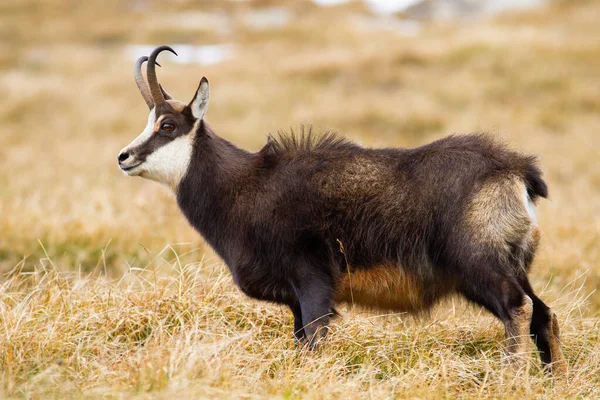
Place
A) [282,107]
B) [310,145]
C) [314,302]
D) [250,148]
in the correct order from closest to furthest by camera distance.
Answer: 1. [314,302]
2. [310,145]
3. [250,148]
4. [282,107]

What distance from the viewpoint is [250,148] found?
582 inches

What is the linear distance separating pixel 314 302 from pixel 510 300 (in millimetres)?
1137

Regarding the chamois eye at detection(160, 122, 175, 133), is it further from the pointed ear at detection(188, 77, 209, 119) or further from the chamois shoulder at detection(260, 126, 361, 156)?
the chamois shoulder at detection(260, 126, 361, 156)

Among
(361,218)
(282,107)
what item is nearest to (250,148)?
(282,107)

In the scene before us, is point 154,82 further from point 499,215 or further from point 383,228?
point 499,215

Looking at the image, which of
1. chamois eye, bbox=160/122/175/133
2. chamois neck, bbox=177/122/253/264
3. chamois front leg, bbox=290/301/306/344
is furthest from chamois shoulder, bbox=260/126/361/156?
chamois front leg, bbox=290/301/306/344

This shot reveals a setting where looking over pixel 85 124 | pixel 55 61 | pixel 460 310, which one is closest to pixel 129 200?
pixel 460 310

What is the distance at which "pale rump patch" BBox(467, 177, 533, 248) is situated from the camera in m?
4.38

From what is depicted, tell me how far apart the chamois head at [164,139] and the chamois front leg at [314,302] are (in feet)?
3.72

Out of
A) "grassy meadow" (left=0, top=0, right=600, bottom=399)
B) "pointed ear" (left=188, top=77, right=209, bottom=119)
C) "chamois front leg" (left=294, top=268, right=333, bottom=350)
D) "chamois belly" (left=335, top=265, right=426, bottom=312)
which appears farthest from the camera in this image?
"pointed ear" (left=188, top=77, right=209, bottom=119)

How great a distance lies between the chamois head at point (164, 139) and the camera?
4941 mm

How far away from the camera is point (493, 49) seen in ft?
63.9

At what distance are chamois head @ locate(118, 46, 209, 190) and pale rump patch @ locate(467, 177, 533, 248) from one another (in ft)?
6.16

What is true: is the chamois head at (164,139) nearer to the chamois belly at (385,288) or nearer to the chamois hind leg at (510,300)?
the chamois belly at (385,288)
